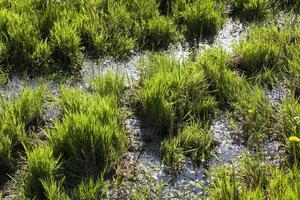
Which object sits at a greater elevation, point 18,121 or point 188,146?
point 18,121

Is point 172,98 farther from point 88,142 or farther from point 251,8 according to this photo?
point 251,8

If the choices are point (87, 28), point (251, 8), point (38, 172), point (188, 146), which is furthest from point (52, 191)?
point (251, 8)

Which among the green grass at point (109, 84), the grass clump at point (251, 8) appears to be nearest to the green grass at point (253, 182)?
the green grass at point (109, 84)

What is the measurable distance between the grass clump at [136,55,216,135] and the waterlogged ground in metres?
0.08

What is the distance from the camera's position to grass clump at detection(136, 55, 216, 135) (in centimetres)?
317

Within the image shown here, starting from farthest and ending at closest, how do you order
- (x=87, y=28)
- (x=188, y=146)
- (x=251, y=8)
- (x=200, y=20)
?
(x=251, y=8) → (x=200, y=20) → (x=87, y=28) → (x=188, y=146)

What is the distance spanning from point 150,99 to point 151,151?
0.37 metres

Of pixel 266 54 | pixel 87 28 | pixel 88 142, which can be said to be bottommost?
pixel 88 142

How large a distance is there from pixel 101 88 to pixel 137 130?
42cm

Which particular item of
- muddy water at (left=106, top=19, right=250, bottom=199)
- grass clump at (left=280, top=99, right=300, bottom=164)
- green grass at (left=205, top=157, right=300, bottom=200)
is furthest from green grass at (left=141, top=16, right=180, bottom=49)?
green grass at (left=205, top=157, right=300, bottom=200)

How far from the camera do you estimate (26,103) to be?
3203mm

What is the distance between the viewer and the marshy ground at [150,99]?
2.76 meters

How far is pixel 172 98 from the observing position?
3.27m

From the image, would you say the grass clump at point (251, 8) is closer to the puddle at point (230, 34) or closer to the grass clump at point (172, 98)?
the puddle at point (230, 34)
